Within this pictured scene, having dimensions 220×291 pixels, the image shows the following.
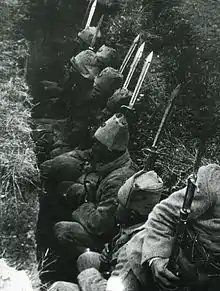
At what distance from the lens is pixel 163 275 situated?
2.77m

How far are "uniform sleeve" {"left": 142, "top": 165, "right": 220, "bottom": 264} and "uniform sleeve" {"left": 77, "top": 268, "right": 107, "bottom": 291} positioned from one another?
60 centimetres

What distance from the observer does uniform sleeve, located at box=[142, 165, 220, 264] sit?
9.46 ft

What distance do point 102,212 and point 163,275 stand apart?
175cm

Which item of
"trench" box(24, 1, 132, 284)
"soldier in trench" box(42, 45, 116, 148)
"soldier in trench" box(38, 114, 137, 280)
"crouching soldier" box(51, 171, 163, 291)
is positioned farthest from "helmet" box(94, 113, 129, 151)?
"soldier in trench" box(42, 45, 116, 148)

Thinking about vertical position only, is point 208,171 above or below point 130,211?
above

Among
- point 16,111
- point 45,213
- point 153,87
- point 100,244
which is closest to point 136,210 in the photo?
point 100,244

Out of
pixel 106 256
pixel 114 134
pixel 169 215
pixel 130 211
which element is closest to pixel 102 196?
pixel 114 134

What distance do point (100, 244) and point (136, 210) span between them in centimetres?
110

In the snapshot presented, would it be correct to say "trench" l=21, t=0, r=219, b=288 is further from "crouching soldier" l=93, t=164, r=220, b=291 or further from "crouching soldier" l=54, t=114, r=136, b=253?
"crouching soldier" l=93, t=164, r=220, b=291

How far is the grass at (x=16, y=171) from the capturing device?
376 centimetres

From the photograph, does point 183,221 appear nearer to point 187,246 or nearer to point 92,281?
point 187,246

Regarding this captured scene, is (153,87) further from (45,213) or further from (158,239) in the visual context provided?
(158,239)

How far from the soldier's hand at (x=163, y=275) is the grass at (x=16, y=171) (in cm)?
88

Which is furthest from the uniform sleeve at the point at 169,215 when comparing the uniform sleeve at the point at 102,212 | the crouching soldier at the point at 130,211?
the uniform sleeve at the point at 102,212
